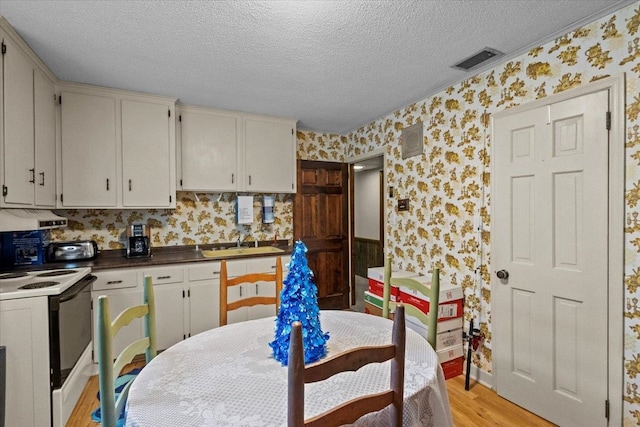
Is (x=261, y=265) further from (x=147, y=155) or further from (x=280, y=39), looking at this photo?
(x=280, y=39)

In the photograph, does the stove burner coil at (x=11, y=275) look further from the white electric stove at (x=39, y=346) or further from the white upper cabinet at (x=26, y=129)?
the white upper cabinet at (x=26, y=129)

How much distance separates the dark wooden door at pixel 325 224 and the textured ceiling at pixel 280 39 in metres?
1.43

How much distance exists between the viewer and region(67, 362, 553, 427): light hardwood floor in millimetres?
1974

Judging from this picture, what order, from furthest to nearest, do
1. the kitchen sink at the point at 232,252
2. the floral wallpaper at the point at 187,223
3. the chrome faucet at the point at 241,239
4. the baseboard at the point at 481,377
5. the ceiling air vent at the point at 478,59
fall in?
the chrome faucet at the point at 241,239 → the kitchen sink at the point at 232,252 → the floral wallpaper at the point at 187,223 → the baseboard at the point at 481,377 → the ceiling air vent at the point at 478,59

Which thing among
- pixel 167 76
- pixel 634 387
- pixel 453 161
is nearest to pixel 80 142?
pixel 167 76

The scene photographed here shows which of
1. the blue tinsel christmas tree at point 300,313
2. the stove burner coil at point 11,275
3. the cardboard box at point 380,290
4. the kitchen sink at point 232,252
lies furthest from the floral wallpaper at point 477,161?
the stove burner coil at point 11,275

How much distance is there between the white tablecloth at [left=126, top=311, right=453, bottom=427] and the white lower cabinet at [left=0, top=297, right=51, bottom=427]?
3.64ft

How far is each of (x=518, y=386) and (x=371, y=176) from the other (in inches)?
176

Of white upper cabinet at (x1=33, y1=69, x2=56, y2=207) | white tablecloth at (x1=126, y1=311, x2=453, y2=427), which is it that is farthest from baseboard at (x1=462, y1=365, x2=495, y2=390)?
white upper cabinet at (x1=33, y1=69, x2=56, y2=207)

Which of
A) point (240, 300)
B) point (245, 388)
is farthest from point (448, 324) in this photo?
point (245, 388)

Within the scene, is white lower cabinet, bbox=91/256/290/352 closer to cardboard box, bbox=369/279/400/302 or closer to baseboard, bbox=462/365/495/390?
cardboard box, bbox=369/279/400/302

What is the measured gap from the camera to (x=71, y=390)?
6.64ft

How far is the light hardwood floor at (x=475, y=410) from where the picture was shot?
77.7 inches

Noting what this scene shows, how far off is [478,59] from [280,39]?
4.66ft
